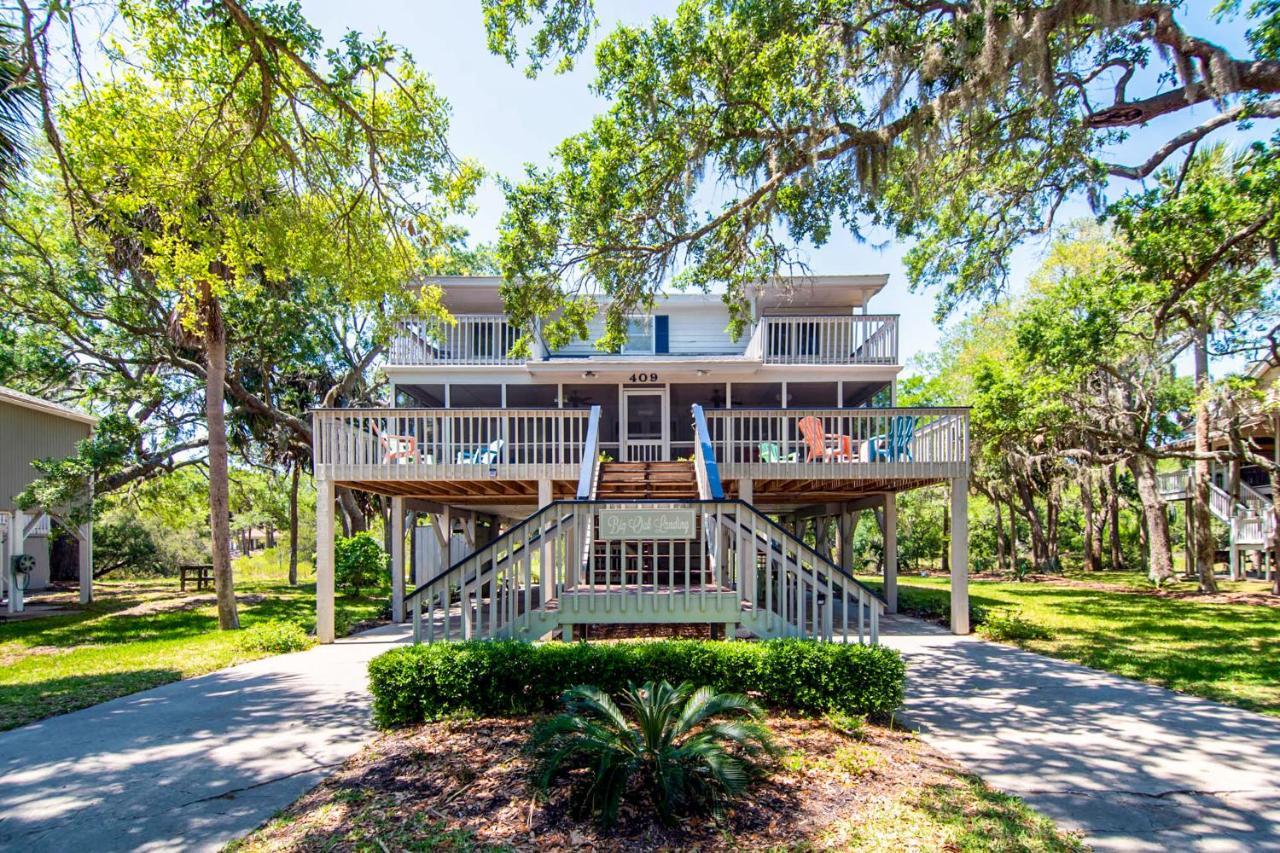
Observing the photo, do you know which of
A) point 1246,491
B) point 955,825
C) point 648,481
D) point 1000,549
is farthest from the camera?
point 1000,549

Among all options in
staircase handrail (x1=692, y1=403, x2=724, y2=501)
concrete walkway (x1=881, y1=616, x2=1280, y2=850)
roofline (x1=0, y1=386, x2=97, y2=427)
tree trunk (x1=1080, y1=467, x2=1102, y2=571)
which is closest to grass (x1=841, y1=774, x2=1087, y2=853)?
concrete walkway (x1=881, y1=616, x2=1280, y2=850)

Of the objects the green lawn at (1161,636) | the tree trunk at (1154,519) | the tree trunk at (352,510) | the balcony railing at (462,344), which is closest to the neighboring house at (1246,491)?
the tree trunk at (1154,519)

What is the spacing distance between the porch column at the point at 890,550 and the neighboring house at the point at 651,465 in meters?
0.04

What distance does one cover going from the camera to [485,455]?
10.7 m

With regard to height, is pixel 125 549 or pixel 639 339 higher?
pixel 639 339

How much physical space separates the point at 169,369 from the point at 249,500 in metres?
16.0

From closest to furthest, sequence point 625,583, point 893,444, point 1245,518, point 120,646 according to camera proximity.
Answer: point 625,583 < point 120,646 < point 893,444 < point 1245,518

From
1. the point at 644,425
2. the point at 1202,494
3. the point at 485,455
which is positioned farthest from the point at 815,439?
the point at 1202,494

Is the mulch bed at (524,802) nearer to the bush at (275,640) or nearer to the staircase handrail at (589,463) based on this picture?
the staircase handrail at (589,463)

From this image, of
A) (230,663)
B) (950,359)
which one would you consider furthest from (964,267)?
(950,359)

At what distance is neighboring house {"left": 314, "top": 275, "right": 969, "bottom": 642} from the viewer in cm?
708

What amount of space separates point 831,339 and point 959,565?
5504 mm

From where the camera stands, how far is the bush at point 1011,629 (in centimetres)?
976

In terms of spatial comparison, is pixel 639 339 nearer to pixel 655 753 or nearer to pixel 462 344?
pixel 462 344
